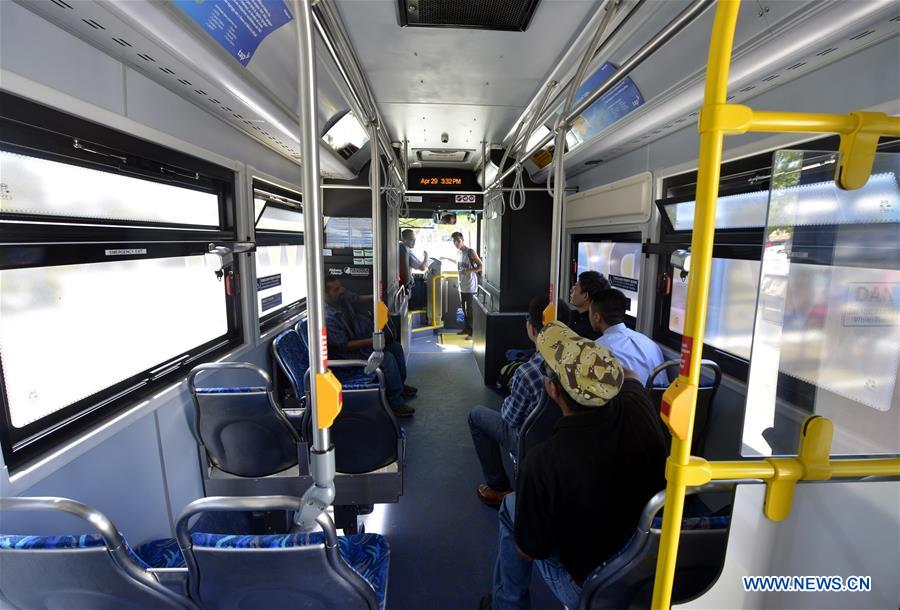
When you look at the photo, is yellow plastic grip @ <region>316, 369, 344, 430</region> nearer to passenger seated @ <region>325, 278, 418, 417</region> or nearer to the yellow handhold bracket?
the yellow handhold bracket

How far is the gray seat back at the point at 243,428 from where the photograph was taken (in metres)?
2.13

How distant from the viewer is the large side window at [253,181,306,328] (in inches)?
147

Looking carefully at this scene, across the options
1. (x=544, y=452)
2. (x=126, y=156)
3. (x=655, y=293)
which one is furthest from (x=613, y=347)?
(x=126, y=156)

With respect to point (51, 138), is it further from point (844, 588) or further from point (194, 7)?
point (844, 588)

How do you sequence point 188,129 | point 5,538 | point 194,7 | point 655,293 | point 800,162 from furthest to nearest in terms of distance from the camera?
1. point 655,293
2. point 188,129
3. point 194,7
4. point 5,538
5. point 800,162

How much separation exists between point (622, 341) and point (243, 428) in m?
2.43

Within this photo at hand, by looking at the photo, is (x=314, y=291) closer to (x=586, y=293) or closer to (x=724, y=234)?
(x=724, y=234)

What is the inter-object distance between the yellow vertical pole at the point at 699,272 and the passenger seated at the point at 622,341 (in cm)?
181

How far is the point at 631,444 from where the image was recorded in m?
1.48

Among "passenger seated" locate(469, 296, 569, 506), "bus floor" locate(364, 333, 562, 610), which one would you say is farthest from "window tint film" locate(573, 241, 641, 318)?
"bus floor" locate(364, 333, 562, 610)

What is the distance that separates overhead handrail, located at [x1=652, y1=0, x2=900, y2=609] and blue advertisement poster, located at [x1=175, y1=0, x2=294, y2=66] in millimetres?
1829

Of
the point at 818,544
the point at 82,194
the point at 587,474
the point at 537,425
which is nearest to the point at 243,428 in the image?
the point at 82,194

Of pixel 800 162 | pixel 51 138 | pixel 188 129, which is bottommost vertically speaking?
pixel 800 162

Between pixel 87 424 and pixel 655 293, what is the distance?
3811 mm
